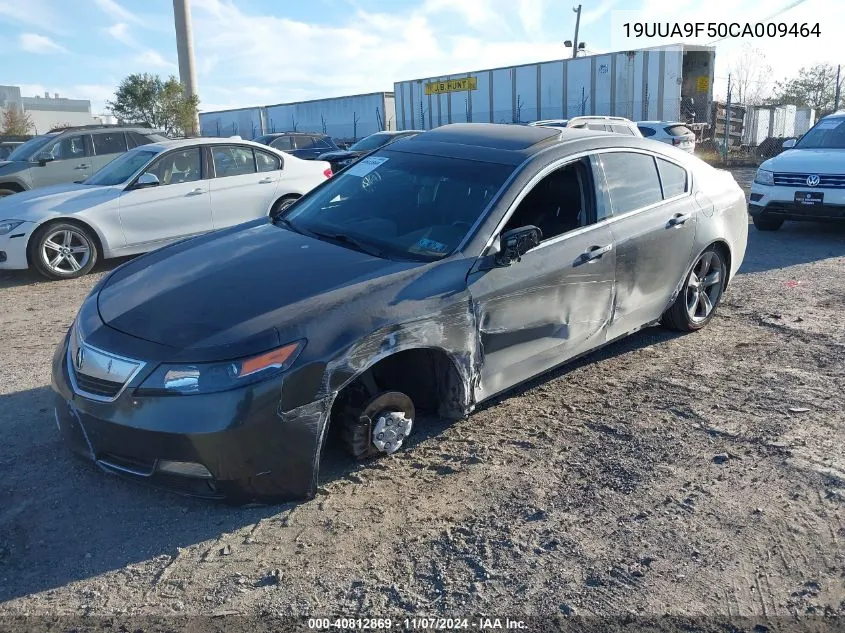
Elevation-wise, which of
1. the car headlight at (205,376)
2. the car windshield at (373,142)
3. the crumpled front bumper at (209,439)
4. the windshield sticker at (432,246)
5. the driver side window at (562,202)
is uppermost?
the car windshield at (373,142)

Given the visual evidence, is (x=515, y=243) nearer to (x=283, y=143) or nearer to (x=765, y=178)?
(x=765, y=178)

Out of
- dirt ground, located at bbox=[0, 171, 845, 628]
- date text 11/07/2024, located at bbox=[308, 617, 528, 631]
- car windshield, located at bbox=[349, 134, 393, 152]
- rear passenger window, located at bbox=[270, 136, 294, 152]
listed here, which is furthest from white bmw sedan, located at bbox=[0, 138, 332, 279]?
rear passenger window, located at bbox=[270, 136, 294, 152]

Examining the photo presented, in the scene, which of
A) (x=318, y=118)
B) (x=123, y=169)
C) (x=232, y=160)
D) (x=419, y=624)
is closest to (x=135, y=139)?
(x=123, y=169)

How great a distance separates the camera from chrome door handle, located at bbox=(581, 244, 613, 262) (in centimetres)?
449

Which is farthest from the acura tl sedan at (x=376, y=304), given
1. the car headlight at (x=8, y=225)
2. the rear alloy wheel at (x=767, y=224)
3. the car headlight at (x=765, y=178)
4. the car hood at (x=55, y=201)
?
the rear alloy wheel at (x=767, y=224)

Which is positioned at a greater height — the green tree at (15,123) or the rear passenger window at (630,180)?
the green tree at (15,123)

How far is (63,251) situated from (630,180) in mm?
6519

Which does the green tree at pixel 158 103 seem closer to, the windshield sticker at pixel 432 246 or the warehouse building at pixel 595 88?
the warehouse building at pixel 595 88

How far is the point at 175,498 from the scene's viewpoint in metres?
3.53

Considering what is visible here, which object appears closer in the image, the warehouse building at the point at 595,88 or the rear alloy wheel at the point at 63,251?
the rear alloy wheel at the point at 63,251

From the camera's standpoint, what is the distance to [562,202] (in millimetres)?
4664

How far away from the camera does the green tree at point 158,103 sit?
34281mm

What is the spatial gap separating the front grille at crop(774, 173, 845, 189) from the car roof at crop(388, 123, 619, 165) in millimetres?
6218

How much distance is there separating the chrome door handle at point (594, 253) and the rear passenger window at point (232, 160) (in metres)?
6.12
